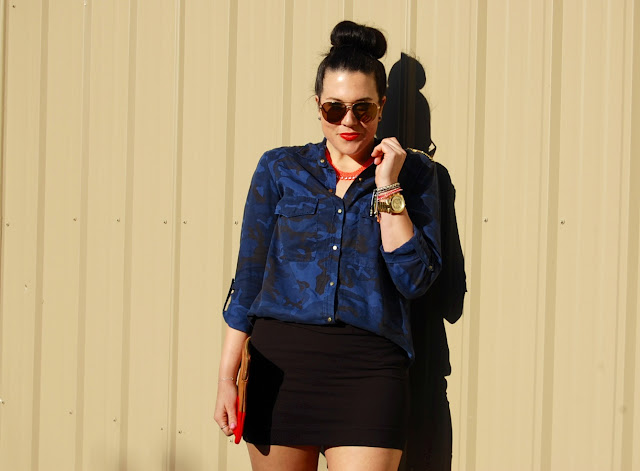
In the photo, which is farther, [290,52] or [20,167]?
[20,167]

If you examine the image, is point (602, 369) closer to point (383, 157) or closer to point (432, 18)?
point (383, 157)

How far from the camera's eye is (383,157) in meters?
2.50

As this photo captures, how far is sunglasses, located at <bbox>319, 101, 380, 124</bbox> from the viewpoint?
2.43 meters

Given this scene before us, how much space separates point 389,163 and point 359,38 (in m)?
0.48

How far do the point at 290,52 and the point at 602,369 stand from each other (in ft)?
5.60

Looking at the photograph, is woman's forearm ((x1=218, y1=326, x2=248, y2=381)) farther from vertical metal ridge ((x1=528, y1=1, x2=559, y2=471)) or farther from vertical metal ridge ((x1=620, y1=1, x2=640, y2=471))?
vertical metal ridge ((x1=620, y1=1, x2=640, y2=471))

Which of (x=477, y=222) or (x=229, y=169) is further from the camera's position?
(x=229, y=169)

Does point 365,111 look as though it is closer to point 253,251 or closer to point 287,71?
point 253,251

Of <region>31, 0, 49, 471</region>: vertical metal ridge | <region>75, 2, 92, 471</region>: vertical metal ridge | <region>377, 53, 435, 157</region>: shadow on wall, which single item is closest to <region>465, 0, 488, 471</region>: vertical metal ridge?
<region>377, 53, 435, 157</region>: shadow on wall

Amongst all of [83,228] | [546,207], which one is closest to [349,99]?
[546,207]

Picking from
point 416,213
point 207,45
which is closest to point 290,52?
point 207,45

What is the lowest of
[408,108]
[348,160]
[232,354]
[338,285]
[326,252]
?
[232,354]

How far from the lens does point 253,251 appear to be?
2.61 meters

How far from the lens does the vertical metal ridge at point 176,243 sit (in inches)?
134
